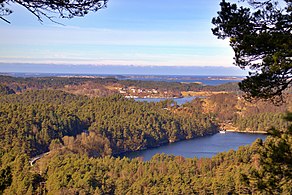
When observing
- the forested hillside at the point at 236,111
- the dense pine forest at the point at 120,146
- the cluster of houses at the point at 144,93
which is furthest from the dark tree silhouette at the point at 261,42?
the cluster of houses at the point at 144,93

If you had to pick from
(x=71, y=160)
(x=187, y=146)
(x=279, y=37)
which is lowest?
(x=187, y=146)

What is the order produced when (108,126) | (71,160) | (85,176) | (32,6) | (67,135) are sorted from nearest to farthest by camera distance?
Answer: (32,6), (85,176), (71,160), (67,135), (108,126)

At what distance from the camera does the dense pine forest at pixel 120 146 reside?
16031 millimetres

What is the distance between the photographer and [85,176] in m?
17.3

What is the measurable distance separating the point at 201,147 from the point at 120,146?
7.99 m

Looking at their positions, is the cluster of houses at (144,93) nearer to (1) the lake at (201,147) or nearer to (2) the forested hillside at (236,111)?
(2) the forested hillside at (236,111)

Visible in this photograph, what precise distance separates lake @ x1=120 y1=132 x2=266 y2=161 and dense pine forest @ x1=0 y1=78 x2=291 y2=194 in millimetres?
2065

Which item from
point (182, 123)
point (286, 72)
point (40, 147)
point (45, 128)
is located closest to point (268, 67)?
point (286, 72)

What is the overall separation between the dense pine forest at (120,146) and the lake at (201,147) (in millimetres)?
2065

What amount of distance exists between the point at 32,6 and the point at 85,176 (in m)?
13.8

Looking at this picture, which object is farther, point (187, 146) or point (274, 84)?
point (187, 146)

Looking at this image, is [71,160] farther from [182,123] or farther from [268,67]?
[182,123]

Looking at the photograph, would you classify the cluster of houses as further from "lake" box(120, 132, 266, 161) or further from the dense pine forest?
"lake" box(120, 132, 266, 161)

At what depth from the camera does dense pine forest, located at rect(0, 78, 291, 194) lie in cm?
1603
